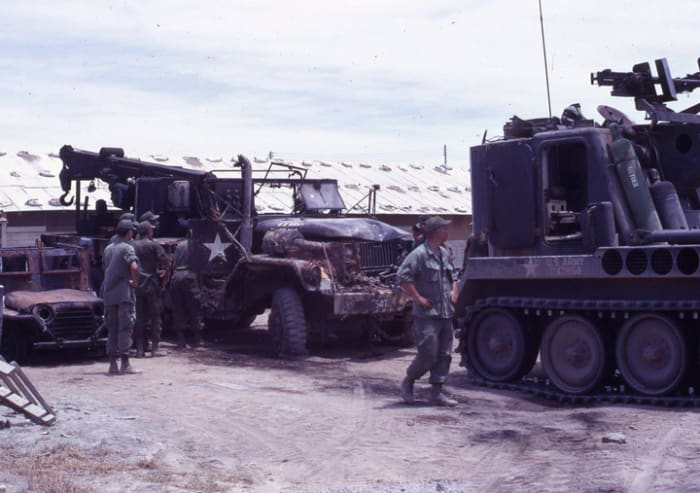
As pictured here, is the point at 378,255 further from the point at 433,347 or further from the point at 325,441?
the point at 325,441

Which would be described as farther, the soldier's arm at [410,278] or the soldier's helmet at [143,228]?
the soldier's helmet at [143,228]

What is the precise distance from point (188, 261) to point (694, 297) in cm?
823

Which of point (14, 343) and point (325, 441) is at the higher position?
point (14, 343)

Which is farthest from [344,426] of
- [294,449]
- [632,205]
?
[632,205]

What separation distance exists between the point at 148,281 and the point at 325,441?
20.9 feet

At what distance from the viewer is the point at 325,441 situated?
9211 millimetres

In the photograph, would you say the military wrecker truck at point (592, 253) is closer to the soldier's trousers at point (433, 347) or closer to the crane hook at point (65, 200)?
the soldier's trousers at point (433, 347)

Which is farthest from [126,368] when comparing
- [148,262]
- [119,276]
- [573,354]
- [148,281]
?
[573,354]

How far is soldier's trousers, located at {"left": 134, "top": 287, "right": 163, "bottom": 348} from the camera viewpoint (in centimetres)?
1508

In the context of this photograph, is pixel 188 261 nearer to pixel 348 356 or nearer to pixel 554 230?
pixel 348 356

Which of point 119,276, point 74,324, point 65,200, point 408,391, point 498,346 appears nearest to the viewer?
point 408,391

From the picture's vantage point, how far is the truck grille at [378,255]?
51.7ft

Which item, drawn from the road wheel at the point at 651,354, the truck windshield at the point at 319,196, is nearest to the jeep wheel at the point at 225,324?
the truck windshield at the point at 319,196

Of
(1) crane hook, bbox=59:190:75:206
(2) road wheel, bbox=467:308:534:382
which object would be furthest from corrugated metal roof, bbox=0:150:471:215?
(2) road wheel, bbox=467:308:534:382
